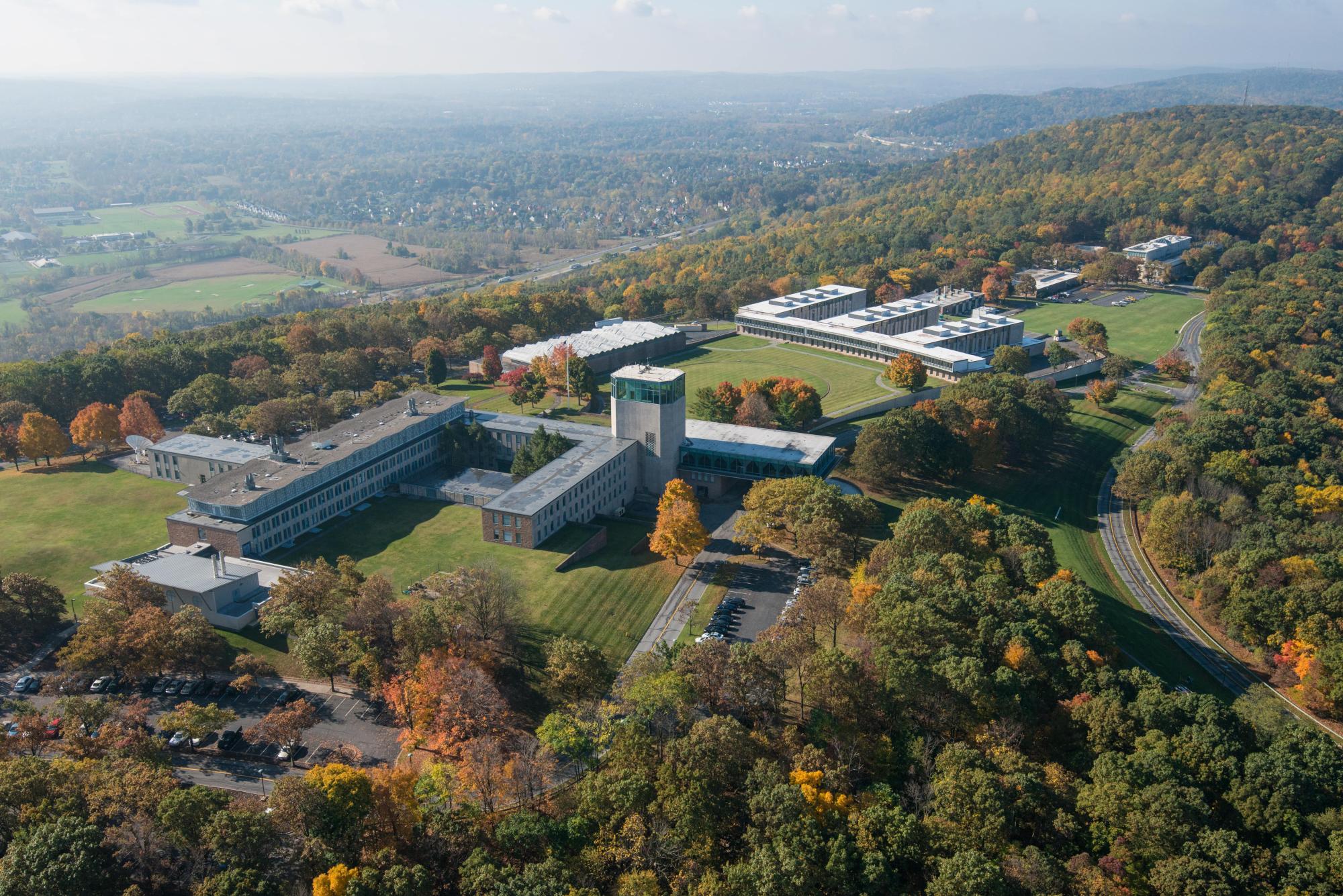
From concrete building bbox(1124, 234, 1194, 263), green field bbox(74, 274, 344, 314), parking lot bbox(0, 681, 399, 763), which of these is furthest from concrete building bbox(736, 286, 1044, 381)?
green field bbox(74, 274, 344, 314)

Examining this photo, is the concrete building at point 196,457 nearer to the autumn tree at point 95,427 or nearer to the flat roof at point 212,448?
the flat roof at point 212,448

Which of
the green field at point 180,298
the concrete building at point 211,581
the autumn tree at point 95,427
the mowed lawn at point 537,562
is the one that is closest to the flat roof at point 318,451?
the concrete building at point 211,581

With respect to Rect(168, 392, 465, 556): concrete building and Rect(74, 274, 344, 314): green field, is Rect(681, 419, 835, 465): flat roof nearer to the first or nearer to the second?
Rect(168, 392, 465, 556): concrete building

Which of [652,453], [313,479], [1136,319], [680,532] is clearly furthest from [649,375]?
[1136,319]

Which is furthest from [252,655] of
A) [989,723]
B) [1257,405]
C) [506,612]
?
[1257,405]

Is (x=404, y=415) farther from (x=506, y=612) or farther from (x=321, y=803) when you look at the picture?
(x=321, y=803)

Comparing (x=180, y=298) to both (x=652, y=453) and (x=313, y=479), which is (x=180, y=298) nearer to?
(x=313, y=479)
